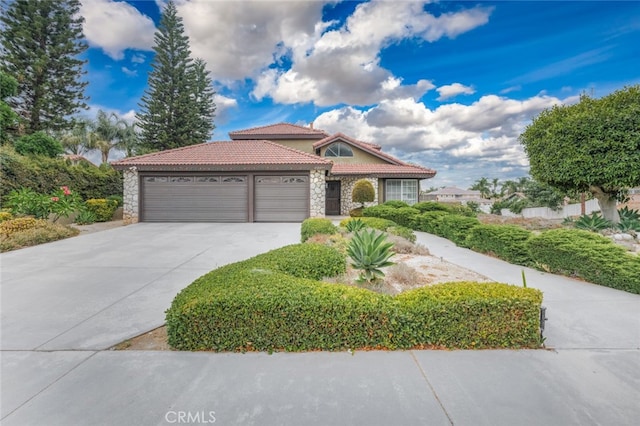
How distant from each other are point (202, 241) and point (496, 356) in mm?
8402

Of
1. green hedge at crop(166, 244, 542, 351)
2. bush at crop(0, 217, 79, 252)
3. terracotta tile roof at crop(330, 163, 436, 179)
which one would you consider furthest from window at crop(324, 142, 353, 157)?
green hedge at crop(166, 244, 542, 351)

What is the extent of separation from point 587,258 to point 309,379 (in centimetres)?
547

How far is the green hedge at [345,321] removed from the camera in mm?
2740

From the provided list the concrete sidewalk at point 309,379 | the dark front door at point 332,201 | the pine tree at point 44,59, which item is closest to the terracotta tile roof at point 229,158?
the dark front door at point 332,201

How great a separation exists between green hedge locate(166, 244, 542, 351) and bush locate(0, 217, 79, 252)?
8.91 m

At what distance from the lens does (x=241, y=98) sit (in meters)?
18.5

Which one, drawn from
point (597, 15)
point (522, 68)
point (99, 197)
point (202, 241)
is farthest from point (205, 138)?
point (597, 15)

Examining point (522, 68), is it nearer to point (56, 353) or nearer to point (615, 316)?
point (615, 316)

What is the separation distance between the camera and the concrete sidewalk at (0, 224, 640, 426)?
1.96m

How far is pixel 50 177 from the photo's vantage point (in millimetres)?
13570
